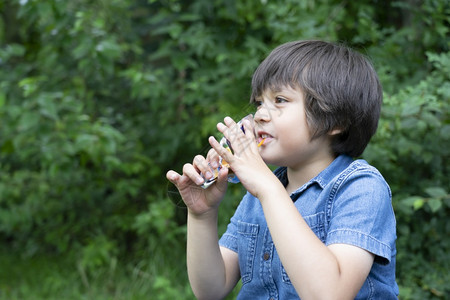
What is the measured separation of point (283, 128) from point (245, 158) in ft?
0.50

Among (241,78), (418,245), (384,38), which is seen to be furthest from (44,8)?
(418,245)

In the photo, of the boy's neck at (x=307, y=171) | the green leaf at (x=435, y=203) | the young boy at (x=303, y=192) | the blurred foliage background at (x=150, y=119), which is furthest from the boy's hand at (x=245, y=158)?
A: the green leaf at (x=435, y=203)

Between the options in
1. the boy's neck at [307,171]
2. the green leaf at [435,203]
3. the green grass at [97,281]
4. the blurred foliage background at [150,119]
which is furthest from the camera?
the green grass at [97,281]

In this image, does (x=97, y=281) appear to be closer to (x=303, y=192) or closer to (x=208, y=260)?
(x=208, y=260)

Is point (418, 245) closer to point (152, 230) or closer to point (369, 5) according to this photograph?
point (369, 5)

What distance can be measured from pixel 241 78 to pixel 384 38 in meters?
A: 0.79

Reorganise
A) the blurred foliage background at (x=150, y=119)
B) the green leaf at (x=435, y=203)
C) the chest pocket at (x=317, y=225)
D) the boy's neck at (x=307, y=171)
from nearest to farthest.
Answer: the chest pocket at (x=317, y=225), the boy's neck at (x=307, y=171), the green leaf at (x=435, y=203), the blurred foliage background at (x=150, y=119)

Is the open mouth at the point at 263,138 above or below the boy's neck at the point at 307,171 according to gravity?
above

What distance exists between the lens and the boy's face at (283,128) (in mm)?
1527

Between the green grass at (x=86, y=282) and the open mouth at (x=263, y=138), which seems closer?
the open mouth at (x=263, y=138)

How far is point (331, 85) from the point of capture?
155 cm

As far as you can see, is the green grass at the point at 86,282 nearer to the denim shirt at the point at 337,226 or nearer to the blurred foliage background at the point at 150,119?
the blurred foliage background at the point at 150,119

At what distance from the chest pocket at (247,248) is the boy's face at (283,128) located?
24 centimetres

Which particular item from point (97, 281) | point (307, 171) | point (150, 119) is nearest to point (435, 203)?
point (307, 171)
